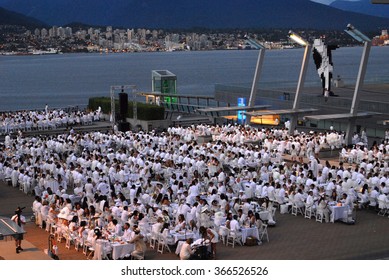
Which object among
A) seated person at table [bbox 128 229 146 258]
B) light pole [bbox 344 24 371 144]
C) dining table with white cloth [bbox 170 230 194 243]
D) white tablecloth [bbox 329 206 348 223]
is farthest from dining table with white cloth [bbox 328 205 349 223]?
light pole [bbox 344 24 371 144]

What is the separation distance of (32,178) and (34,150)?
5630 mm

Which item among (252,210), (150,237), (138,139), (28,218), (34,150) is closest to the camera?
(150,237)

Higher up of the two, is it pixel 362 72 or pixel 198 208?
pixel 362 72

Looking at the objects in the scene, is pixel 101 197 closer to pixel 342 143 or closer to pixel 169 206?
pixel 169 206

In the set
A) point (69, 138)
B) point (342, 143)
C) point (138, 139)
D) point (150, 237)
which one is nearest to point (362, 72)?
point (342, 143)

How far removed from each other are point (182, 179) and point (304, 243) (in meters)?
6.41

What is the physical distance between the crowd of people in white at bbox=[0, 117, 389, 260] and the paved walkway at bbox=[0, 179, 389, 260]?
460mm

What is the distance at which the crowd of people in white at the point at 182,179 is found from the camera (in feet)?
58.4

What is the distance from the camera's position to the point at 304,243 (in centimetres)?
1717

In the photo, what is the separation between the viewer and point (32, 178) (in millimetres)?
24281

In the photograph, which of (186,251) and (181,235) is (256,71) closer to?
(181,235)

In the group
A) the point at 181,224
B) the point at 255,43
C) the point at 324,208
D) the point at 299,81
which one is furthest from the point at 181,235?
the point at 255,43

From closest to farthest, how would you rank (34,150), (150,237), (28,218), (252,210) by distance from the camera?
1. (150,237)
2. (252,210)
3. (28,218)
4. (34,150)

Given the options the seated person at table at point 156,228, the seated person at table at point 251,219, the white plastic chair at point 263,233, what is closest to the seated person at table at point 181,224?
the seated person at table at point 156,228
